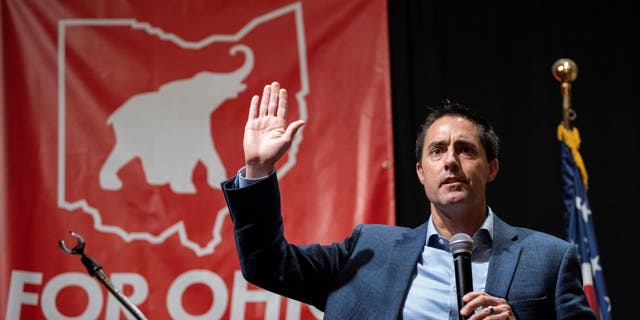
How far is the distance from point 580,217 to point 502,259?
1.33 metres

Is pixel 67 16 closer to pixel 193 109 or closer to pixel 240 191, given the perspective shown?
pixel 193 109

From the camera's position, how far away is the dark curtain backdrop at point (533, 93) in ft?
10.8

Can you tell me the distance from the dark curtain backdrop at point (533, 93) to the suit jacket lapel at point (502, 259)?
1.31m

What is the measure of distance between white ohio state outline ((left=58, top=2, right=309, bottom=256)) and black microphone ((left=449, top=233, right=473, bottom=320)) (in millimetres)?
1650

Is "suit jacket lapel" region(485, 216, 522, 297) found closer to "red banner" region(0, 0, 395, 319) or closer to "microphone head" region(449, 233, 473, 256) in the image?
"microphone head" region(449, 233, 473, 256)

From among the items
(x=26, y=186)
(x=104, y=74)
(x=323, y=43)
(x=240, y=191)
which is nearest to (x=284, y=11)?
(x=323, y=43)

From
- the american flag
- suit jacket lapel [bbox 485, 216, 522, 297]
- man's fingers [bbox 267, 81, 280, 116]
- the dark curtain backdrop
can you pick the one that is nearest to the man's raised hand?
man's fingers [bbox 267, 81, 280, 116]

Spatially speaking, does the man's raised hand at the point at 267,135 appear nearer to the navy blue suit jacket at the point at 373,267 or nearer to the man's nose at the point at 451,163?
the navy blue suit jacket at the point at 373,267

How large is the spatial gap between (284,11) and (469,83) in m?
0.89

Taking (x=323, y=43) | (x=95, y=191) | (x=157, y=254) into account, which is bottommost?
(x=157, y=254)

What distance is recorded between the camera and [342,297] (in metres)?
1.92

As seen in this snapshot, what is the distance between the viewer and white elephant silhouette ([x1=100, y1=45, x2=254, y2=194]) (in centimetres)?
324

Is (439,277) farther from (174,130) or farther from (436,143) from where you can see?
(174,130)

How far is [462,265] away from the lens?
5.39 feet
